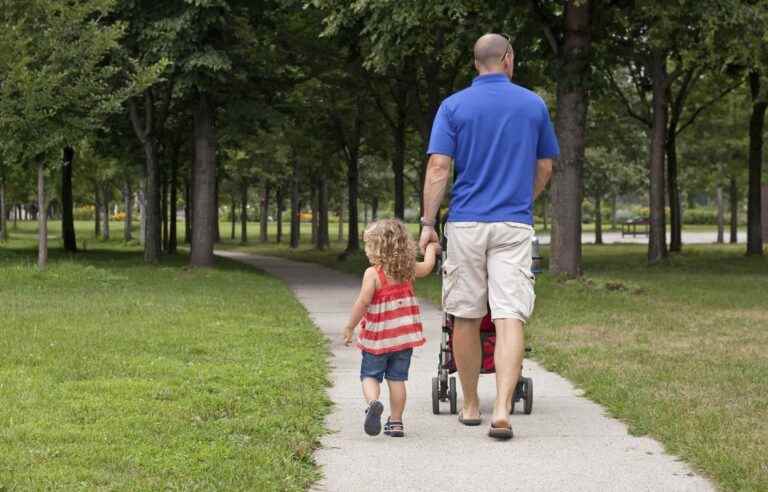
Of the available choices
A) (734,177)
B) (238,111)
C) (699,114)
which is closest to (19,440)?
(238,111)

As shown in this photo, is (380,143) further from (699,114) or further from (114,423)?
(114,423)

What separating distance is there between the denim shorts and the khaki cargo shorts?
398mm

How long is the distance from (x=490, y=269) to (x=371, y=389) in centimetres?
98

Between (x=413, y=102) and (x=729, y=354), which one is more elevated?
(x=413, y=102)

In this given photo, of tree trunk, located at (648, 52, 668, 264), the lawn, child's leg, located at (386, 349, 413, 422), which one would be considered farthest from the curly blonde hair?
tree trunk, located at (648, 52, 668, 264)

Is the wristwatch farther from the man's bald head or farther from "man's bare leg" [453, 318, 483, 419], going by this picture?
the man's bald head

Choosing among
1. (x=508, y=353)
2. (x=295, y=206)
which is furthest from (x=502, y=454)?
(x=295, y=206)

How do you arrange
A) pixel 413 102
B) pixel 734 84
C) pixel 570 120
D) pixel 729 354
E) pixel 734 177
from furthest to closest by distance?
pixel 734 177 < pixel 734 84 < pixel 413 102 < pixel 570 120 < pixel 729 354

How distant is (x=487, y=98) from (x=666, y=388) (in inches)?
108

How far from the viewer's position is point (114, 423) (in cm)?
620

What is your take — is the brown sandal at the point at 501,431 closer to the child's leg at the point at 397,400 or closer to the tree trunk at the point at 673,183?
the child's leg at the point at 397,400

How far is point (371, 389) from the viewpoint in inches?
247

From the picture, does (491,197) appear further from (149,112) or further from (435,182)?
(149,112)

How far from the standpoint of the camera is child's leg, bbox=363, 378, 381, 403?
246 inches
